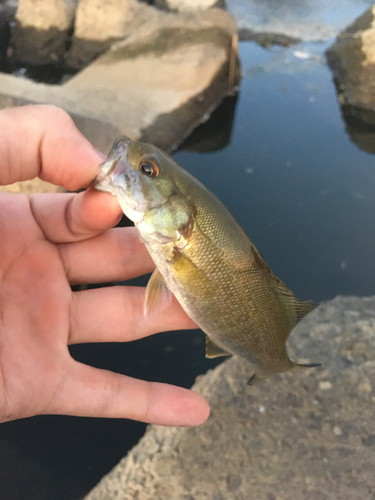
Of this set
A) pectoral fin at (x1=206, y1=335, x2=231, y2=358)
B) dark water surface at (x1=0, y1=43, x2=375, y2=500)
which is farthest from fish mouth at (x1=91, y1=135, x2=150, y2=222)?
dark water surface at (x1=0, y1=43, x2=375, y2=500)

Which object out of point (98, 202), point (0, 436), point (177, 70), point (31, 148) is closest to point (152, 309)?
point (98, 202)

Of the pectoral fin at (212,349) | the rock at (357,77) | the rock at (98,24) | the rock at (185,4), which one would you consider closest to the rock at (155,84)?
the rock at (98,24)

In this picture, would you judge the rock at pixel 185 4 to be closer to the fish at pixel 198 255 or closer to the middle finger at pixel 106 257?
the middle finger at pixel 106 257

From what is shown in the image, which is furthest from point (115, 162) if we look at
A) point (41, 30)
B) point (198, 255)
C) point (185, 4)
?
point (185, 4)

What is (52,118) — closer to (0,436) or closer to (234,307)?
(234,307)

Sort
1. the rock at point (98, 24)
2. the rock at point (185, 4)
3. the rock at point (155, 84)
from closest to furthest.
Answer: the rock at point (155, 84), the rock at point (98, 24), the rock at point (185, 4)

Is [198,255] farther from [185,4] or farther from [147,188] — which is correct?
[185,4]
